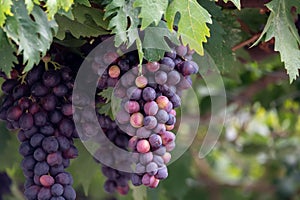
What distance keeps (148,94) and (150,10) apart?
0.38 ft

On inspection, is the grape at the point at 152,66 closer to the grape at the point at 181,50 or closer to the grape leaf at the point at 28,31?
the grape at the point at 181,50

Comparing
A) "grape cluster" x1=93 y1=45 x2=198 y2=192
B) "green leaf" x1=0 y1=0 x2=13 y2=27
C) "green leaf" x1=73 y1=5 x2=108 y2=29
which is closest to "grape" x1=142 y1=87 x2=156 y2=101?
"grape cluster" x1=93 y1=45 x2=198 y2=192

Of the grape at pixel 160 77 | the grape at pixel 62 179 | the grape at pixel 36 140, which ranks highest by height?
the grape at pixel 160 77

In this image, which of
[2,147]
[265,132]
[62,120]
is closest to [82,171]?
[2,147]

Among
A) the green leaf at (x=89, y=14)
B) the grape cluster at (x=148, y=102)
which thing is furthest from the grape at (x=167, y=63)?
the green leaf at (x=89, y=14)

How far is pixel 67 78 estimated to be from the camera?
99 centimetres

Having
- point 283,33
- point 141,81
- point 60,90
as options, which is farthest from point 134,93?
point 283,33

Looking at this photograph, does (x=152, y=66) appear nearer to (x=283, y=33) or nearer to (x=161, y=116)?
(x=161, y=116)

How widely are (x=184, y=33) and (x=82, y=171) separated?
585mm

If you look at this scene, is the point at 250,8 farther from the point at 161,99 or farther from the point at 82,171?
the point at 82,171

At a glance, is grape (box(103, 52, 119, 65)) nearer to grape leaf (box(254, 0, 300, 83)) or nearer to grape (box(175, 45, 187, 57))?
grape (box(175, 45, 187, 57))

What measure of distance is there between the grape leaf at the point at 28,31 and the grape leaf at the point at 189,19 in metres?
0.17

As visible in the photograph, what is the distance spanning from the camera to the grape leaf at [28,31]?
31.4 inches

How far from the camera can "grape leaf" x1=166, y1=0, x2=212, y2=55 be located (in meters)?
0.90
